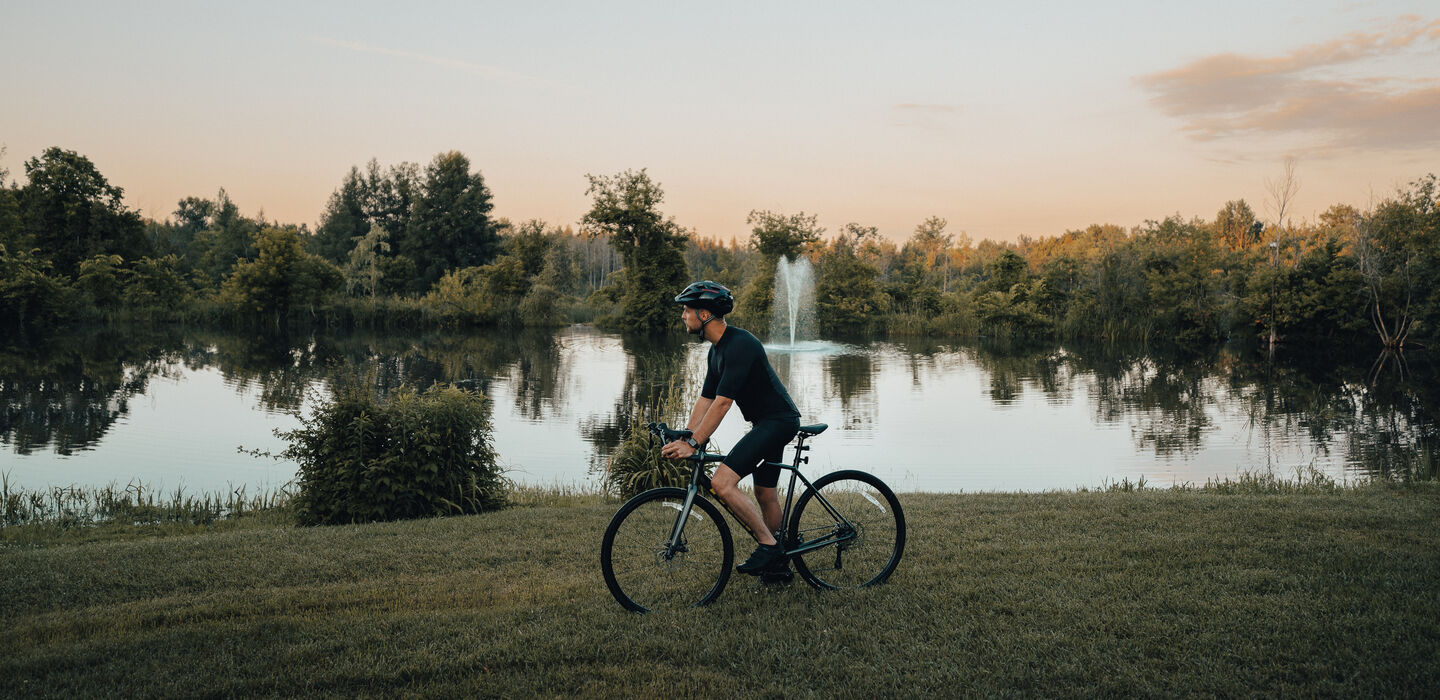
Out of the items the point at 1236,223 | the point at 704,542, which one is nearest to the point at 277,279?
the point at 704,542

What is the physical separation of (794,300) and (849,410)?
3223 centimetres

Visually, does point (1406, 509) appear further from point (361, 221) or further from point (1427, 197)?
point (361, 221)

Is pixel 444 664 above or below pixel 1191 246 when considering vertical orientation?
below

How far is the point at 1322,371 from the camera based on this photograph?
89.4 feet

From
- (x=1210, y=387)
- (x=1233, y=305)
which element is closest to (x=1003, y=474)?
(x=1210, y=387)

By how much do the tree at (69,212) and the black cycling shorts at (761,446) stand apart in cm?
5485

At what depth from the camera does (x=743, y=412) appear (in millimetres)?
4613

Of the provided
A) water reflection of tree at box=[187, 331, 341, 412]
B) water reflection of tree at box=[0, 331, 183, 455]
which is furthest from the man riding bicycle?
water reflection of tree at box=[187, 331, 341, 412]

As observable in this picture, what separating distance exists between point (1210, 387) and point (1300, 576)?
2094 cm

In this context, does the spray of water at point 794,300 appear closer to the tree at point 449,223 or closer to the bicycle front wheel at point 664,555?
the tree at point 449,223

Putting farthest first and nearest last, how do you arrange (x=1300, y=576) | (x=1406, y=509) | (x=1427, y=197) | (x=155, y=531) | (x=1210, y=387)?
(x=1427, y=197)
(x=1210, y=387)
(x=155, y=531)
(x=1406, y=509)
(x=1300, y=576)

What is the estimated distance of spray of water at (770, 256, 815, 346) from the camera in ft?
157

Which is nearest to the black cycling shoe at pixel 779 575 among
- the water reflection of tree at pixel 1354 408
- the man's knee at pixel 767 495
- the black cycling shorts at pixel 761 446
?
the man's knee at pixel 767 495

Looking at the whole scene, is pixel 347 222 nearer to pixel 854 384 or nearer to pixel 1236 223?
pixel 854 384
